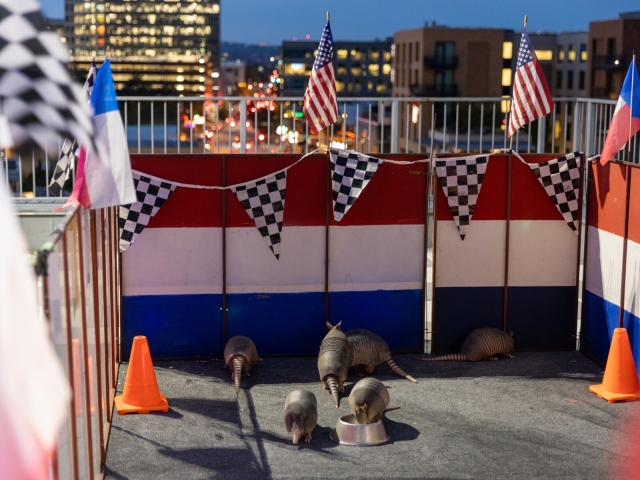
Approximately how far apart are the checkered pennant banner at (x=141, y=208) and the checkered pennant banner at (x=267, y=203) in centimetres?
86

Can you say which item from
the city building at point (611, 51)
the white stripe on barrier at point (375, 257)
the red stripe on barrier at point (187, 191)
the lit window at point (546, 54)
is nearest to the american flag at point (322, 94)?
the red stripe on barrier at point (187, 191)

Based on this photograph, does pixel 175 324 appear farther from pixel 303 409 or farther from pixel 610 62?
pixel 610 62

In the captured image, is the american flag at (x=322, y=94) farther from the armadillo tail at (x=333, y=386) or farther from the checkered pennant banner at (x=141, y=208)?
the armadillo tail at (x=333, y=386)

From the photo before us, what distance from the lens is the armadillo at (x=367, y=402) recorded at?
26.2 ft

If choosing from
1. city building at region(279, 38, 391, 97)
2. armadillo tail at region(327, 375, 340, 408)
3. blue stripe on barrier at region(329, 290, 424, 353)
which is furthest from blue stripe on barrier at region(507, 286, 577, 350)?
city building at region(279, 38, 391, 97)

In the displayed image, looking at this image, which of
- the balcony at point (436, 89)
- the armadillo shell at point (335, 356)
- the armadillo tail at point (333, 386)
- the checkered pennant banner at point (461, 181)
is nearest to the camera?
the armadillo tail at point (333, 386)

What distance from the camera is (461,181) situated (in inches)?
424

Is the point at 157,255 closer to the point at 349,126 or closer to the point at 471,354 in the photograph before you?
the point at 471,354

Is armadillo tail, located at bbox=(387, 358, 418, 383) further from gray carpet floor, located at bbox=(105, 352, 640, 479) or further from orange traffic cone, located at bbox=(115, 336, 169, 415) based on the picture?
orange traffic cone, located at bbox=(115, 336, 169, 415)

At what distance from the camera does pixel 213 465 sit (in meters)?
7.46

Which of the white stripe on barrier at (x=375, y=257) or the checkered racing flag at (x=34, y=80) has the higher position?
the checkered racing flag at (x=34, y=80)

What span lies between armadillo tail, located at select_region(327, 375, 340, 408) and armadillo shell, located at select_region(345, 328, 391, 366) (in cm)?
62

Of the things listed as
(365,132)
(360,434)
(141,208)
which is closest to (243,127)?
(141,208)

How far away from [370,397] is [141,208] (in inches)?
154
